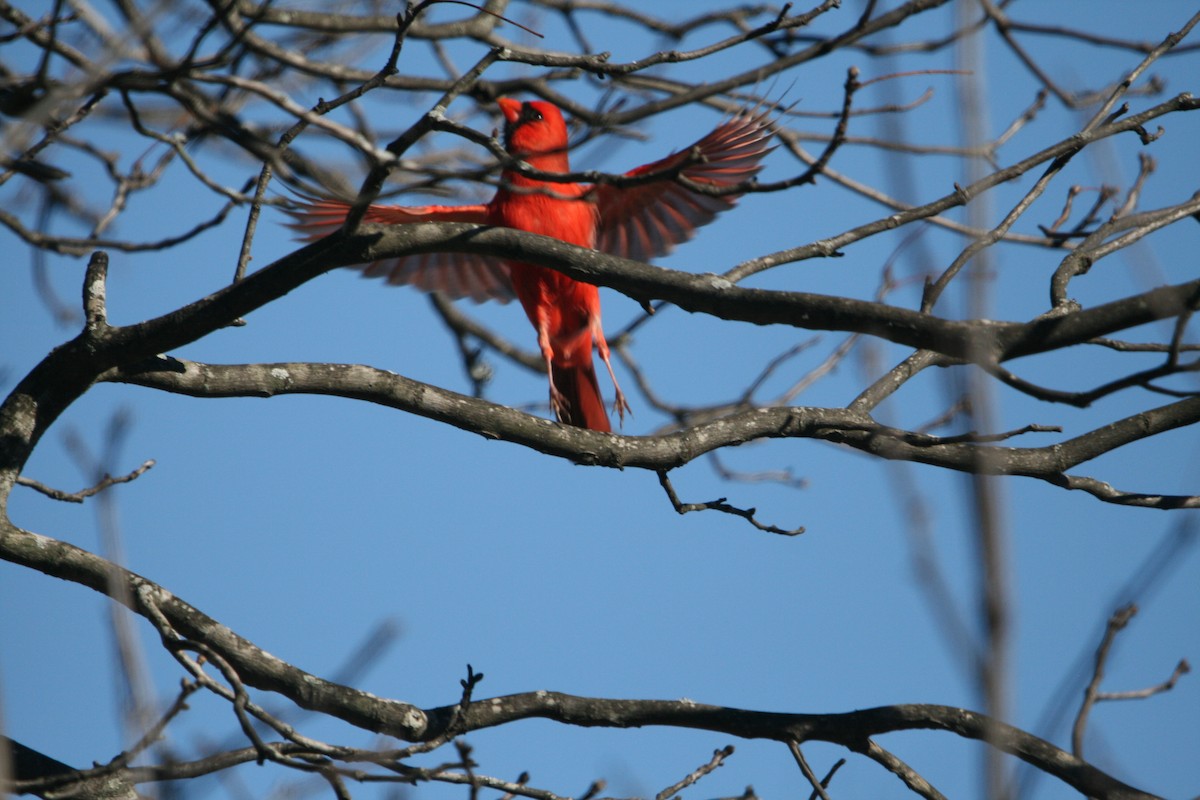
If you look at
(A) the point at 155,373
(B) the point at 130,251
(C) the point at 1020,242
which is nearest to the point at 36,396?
(A) the point at 155,373

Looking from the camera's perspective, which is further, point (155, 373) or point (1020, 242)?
point (1020, 242)

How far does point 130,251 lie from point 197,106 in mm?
1707

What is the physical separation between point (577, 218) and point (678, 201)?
63 cm

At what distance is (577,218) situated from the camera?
16.8ft

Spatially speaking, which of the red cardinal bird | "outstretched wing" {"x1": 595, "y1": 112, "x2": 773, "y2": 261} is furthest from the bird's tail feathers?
"outstretched wing" {"x1": 595, "y1": 112, "x2": 773, "y2": 261}

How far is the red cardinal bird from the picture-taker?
16.1ft

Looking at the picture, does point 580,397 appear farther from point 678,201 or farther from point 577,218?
point 678,201

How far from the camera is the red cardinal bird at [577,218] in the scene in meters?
4.91

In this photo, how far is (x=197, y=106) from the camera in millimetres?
1902

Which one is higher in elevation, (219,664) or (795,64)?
(795,64)

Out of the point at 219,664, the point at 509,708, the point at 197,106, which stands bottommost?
the point at 219,664

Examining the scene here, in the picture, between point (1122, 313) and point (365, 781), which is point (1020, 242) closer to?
point (1122, 313)

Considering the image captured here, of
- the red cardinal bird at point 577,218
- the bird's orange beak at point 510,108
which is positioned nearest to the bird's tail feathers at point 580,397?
the red cardinal bird at point 577,218

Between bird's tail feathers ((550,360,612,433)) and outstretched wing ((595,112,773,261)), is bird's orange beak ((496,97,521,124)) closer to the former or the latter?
outstretched wing ((595,112,773,261))
